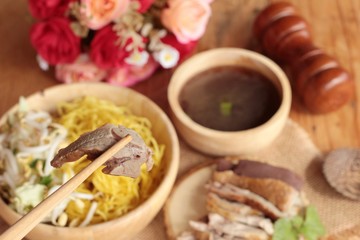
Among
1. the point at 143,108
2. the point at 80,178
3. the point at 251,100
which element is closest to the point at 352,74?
the point at 251,100

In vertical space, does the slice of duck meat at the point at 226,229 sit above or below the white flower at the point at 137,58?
below

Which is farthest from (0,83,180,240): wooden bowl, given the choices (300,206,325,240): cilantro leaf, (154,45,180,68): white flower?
(300,206,325,240): cilantro leaf

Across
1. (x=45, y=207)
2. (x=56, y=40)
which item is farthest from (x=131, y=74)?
(x=45, y=207)

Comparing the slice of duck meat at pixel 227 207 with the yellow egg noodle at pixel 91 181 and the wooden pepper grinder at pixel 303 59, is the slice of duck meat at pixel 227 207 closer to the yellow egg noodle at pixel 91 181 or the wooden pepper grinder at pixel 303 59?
the yellow egg noodle at pixel 91 181

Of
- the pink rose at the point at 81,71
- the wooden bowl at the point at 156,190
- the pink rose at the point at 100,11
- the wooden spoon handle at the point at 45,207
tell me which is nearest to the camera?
the wooden spoon handle at the point at 45,207

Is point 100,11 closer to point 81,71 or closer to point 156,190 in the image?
point 81,71

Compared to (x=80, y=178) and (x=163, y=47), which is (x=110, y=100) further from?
(x=80, y=178)

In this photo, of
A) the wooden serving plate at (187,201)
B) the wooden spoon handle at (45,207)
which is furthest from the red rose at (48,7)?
the wooden spoon handle at (45,207)
